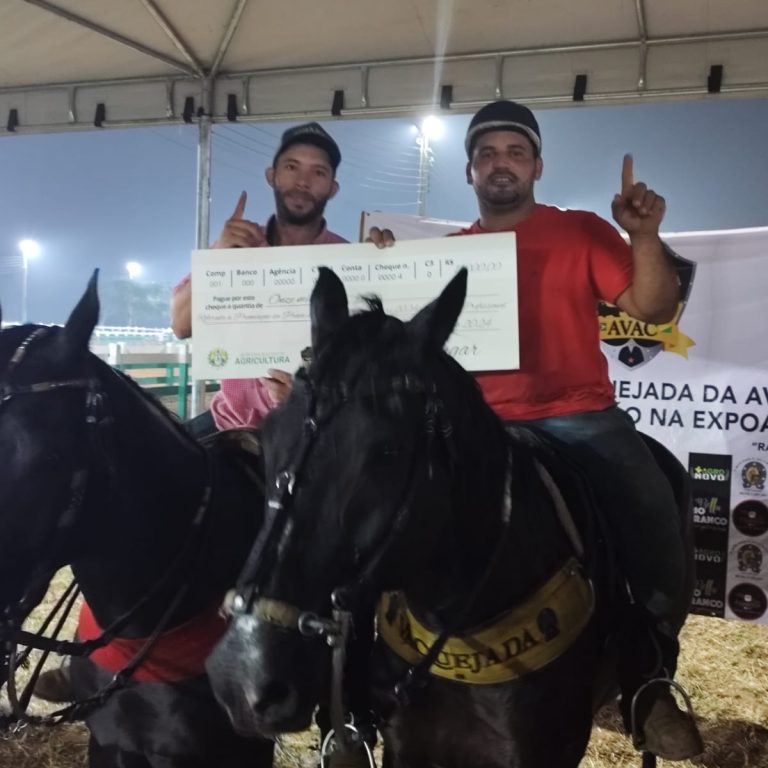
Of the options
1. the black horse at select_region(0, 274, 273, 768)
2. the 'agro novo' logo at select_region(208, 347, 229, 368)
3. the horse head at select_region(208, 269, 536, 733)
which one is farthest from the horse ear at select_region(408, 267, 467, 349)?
the 'agro novo' logo at select_region(208, 347, 229, 368)

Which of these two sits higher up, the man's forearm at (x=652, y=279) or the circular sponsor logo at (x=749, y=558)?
the man's forearm at (x=652, y=279)

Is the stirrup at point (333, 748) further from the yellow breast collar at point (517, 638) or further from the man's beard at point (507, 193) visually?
the man's beard at point (507, 193)

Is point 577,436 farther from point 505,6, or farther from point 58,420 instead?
point 505,6

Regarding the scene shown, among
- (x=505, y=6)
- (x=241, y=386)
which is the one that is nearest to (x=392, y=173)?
(x=505, y=6)

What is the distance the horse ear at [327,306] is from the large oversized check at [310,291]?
2.33ft

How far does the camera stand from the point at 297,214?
288 centimetres

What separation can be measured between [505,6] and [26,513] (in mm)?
3868

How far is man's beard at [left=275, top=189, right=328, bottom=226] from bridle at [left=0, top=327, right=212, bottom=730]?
1.23 metres

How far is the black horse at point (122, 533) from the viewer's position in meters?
1.63

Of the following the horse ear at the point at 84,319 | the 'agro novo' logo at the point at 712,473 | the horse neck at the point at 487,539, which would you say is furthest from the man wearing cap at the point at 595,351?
the 'agro novo' logo at the point at 712,473

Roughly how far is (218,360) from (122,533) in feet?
2.84

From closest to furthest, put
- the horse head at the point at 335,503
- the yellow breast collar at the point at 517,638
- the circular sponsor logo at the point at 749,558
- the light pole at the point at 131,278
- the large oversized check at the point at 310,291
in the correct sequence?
1. the horse head at the point at 335,503
2. the yellow breast collar at the point at 517,638
3. the large oversized check at the point at 310,291
4. the circular sponsor logo at the point at 749,558
5. the light pole at the point at 131,278

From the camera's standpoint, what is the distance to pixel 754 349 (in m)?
4.58

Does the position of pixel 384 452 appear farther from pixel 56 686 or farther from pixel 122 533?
pixel 56 686
